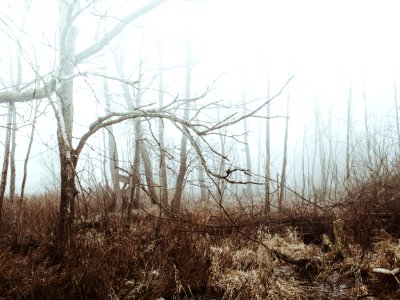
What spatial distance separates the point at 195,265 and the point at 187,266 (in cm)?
16

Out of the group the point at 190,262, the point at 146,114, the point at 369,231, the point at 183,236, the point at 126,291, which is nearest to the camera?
the point at 126,291

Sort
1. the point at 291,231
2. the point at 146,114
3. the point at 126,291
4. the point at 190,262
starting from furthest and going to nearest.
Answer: the point at 291,231
the point at 146,114
the point at 190,262
the point at 126,291

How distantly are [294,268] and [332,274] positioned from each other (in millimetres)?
470

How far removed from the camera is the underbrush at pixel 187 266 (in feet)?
9.26

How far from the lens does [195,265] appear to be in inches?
129

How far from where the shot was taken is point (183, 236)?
12.4 feet

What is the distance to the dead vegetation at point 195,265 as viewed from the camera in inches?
111

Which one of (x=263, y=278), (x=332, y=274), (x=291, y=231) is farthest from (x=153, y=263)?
(x=291, y=231)

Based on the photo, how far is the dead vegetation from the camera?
9.29 feet

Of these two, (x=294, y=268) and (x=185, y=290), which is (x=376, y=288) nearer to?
(x=294, y=268)

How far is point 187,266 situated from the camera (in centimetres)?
316

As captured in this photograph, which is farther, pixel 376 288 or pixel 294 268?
pixel 294 268

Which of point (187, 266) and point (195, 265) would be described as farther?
point (195, 265)

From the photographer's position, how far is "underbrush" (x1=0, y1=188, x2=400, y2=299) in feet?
9.26
